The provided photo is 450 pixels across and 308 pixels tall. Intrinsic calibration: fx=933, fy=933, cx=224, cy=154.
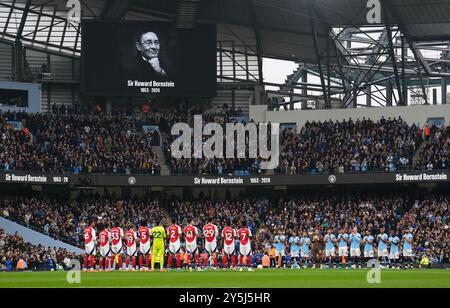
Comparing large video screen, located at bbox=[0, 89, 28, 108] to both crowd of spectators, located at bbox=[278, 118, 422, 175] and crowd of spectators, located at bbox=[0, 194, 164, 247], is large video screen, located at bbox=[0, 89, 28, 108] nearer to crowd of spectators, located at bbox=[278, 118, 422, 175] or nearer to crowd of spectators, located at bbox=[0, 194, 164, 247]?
crowd of spectators, located at bbox=[0, 194, 164, 247]

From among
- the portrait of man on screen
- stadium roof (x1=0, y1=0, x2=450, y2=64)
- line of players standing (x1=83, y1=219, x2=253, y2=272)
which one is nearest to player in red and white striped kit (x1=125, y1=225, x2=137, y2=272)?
line of players standing (x1=83, y1=219, x2=253, y2=272)

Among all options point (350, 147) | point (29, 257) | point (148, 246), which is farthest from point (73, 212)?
point (350, 147)

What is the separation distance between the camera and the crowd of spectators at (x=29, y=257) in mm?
48156

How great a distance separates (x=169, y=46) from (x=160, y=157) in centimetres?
764

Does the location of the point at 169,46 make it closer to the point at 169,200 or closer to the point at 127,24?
the point at 127,24

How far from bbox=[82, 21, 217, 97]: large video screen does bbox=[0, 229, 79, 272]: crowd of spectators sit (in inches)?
626

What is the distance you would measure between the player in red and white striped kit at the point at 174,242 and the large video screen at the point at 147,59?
2436 cm

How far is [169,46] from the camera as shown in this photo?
210 ft

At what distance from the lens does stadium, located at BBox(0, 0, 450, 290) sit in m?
54.8

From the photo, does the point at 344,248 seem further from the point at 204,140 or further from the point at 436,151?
the point at 204,140

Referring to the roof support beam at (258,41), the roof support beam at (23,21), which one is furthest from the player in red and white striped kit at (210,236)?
the roof support beam at (23,21)

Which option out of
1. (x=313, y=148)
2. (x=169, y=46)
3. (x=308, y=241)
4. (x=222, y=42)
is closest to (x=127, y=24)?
(x=169, y=46)

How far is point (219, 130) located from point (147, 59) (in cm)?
736

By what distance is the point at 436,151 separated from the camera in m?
58.3
